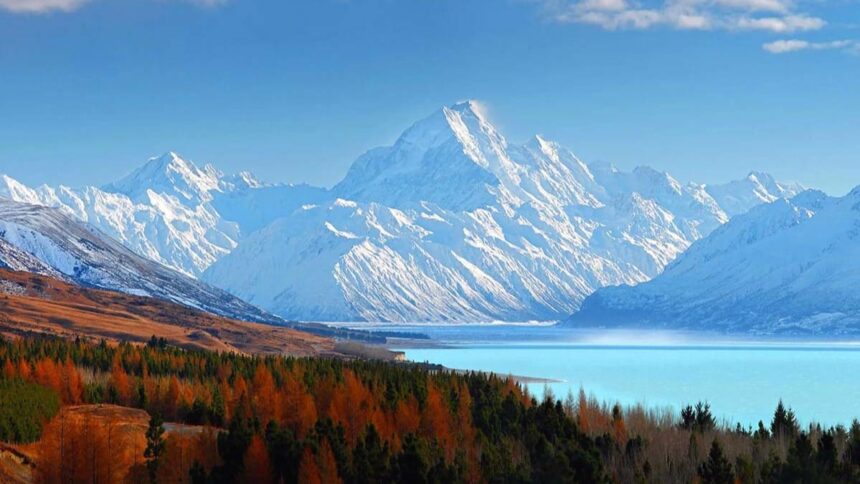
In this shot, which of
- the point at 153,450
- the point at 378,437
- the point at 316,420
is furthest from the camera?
the point at 316,420

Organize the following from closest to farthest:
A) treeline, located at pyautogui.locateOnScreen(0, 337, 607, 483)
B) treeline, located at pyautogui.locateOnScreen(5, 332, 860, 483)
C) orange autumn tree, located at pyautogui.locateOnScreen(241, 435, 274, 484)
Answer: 1. treeline, located at pyautogui.locateOnScreen(5, 332, 860, 483)
2. treeline, located at pyautogui.locateOnScreen(0, 337, 607, 483)
3. orange autumn tree, located at pyautogui.locateOnScreen(241, 435, 274, 484)

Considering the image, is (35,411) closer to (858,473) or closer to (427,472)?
(427,472)

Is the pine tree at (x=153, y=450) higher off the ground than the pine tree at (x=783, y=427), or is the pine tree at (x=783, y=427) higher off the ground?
the pine tree at (x=783, y=427)

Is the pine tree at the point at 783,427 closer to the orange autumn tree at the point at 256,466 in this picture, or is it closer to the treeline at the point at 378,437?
the treeline at the point at 378,437

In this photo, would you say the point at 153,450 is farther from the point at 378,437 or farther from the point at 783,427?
the point at 783,427

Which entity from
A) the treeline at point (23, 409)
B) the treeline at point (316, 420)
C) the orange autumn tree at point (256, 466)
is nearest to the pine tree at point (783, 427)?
the treeline at point (316, 420)

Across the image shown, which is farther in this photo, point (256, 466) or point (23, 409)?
point (23, 409)

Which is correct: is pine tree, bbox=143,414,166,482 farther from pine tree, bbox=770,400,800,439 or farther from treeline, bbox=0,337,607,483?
pine tree, bbox=770,400,800,439

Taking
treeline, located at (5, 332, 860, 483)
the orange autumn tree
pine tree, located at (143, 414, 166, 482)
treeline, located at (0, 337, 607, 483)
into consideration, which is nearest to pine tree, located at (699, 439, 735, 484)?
treeline, located at (5, 332, 860, 483)

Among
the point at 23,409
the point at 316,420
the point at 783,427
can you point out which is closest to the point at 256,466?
the point at 316,420
